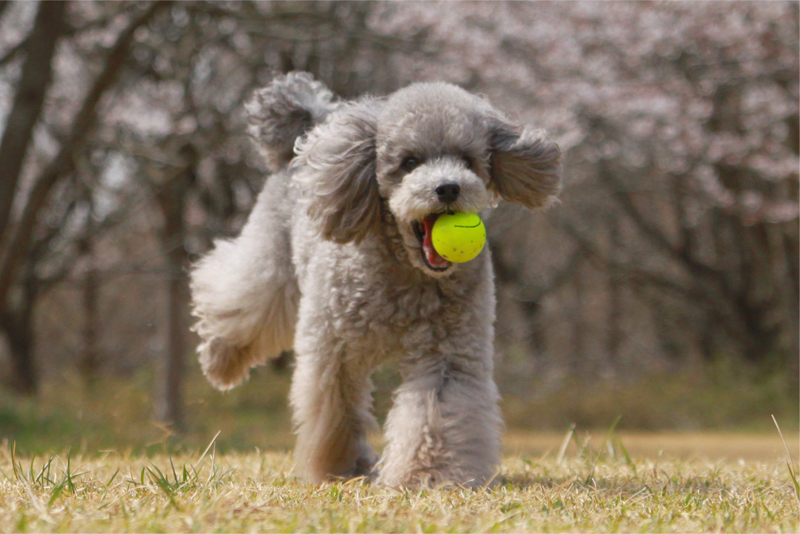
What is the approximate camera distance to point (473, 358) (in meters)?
2.93

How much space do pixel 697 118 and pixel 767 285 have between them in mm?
4068

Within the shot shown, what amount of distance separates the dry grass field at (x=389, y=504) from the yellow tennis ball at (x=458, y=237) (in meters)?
0.74

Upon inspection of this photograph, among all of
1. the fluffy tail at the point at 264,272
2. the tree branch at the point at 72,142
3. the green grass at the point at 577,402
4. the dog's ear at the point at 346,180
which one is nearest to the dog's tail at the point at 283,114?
the fluffy tail at the point at 264,272

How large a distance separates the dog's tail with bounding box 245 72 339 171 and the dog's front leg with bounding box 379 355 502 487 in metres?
1.36

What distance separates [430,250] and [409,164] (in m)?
0.34

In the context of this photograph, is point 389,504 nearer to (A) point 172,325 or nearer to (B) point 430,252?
(B) point 430,252

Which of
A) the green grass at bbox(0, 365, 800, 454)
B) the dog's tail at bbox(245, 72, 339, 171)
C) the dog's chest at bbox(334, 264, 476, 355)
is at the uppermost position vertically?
the dog's tail at bbox(245, 72, 339, 171)

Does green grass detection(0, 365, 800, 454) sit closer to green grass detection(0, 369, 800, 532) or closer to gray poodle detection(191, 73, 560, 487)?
green grass detection(0, 369, 800, 532)

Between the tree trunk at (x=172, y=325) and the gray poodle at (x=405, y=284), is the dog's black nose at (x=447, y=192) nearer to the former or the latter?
the gray poodle at (x=405, y=284)

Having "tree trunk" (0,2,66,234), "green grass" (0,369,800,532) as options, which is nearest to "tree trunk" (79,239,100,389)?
"tree trunk" (0,2,66,234)

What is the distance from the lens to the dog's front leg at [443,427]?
2.70 meters

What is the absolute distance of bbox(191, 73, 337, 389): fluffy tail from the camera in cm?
366

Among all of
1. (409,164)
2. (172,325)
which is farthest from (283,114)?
(172,325)

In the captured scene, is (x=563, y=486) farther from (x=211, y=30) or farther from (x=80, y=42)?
(x=80, y=42)
